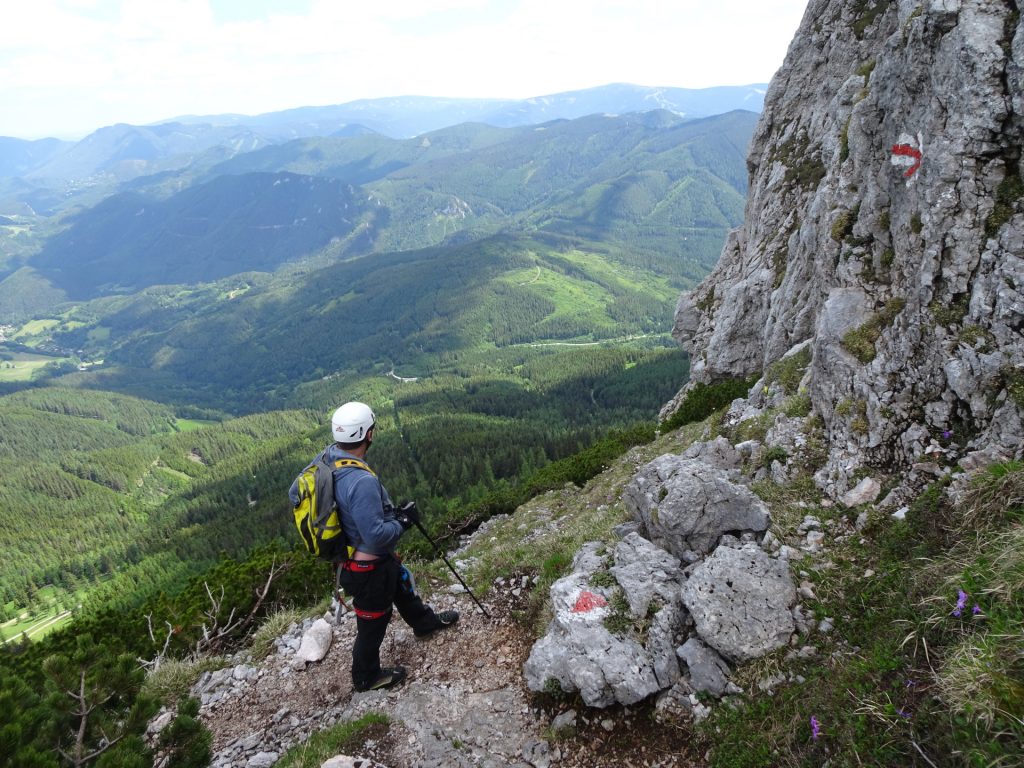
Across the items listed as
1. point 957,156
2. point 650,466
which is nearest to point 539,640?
point 650,466

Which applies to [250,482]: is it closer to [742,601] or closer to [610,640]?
[610,640]

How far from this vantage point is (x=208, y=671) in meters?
11.8

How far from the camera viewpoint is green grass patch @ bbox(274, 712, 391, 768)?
26.2ft

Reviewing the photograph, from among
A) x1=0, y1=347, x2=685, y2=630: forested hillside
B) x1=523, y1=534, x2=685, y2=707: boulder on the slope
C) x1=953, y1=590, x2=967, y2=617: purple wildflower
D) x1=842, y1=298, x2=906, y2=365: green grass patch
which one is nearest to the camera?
x1=953, y1=590, x2=967, y2=617: purple wildflower

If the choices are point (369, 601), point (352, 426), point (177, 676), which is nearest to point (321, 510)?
point (352, 426)

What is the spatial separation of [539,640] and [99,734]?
6.26 metres

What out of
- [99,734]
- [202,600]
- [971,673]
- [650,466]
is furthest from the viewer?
[202,600]

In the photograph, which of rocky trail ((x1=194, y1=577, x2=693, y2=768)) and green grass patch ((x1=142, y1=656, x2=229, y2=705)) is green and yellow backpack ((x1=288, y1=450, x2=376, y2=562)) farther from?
green grass patch ((x1=142, y1=656, x2=229, y2=705))

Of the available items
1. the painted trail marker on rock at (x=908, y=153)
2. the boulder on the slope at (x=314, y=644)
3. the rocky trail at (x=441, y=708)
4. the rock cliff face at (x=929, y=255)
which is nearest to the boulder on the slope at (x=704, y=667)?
the rocky trail at (x=441, y=708)

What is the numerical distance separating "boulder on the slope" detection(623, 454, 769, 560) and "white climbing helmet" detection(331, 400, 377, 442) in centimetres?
596

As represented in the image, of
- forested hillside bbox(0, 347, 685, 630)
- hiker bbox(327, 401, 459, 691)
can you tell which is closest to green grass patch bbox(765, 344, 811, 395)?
hiker bbox(327, 401, 459, 691)

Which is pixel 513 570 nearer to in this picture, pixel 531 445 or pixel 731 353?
pixel 731 353

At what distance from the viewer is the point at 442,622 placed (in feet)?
36.9

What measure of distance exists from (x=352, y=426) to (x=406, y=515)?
6.36 feet
